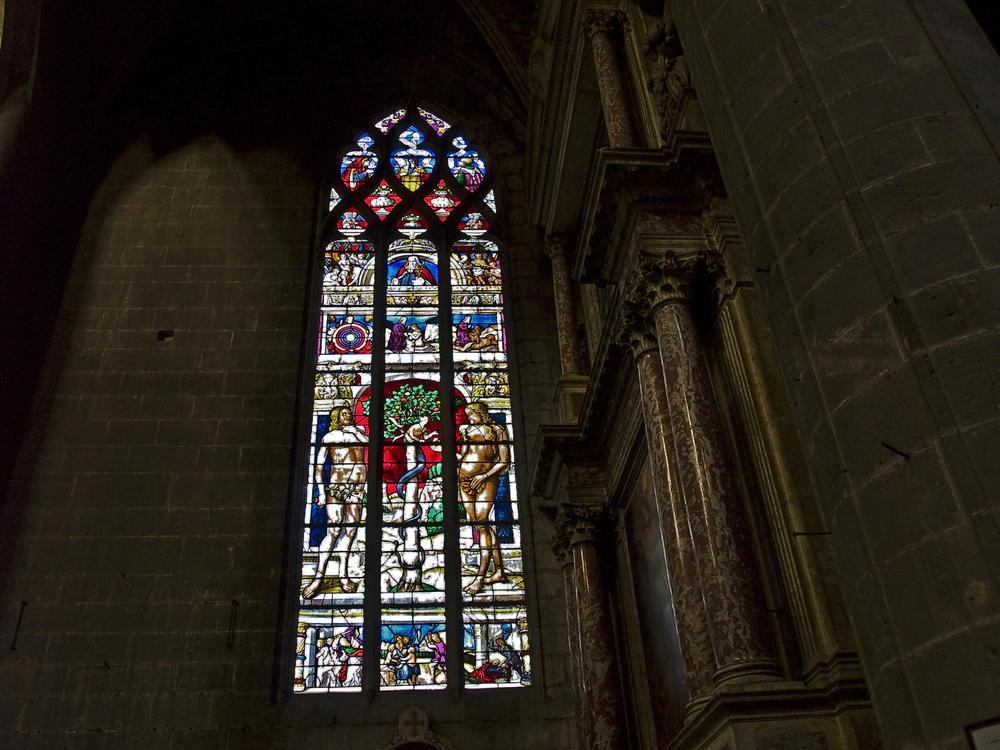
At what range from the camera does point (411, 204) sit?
13.8m

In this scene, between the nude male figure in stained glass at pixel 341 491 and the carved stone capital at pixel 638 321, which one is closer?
the carved stone capital at pixel 638 321

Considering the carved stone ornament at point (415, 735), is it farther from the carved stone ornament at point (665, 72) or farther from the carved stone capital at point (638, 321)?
the carved stone ornament at point (665, 72)

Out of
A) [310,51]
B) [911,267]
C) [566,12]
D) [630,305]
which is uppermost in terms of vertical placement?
[310,51]

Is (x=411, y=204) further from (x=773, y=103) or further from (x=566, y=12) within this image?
(x=773, y=103)

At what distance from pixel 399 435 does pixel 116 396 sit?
3.36m

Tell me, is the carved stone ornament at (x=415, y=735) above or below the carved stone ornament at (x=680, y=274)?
below

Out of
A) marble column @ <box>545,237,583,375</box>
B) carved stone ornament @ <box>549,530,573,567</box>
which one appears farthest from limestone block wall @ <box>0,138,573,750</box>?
marble column @ <box>545,237,583,375</box>

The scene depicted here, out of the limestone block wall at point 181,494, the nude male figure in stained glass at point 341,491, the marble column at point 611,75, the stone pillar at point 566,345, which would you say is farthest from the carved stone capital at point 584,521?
the marble column at point 611,75

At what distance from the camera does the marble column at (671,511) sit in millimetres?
5941

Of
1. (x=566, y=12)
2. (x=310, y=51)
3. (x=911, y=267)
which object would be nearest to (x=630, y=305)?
(x=911, y=267)

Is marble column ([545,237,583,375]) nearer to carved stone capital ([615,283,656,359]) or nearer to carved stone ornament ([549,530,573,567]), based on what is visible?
carved stone ornament ([549,530,573,567])

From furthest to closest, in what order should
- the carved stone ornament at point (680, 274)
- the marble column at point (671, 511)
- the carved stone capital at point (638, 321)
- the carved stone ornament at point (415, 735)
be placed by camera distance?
the carved stone ornament at point (415, 735) < the carved stone capital at point (638, 321) < the carved stone ornament at point (680, 274) < the marble column at point (671, 511)

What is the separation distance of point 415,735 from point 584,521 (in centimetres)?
261

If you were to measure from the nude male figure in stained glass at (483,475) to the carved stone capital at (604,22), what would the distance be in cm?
463
